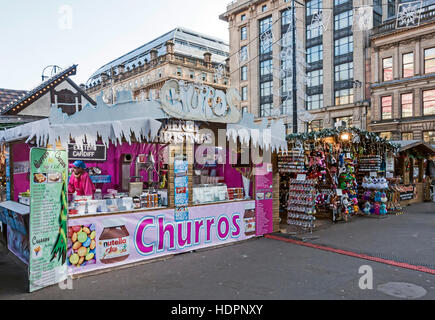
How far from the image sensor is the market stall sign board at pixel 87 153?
11445mm

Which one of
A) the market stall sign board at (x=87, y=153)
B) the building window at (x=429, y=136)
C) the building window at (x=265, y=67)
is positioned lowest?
the market stall sign board at (x=87, y=153)

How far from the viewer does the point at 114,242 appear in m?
6.38

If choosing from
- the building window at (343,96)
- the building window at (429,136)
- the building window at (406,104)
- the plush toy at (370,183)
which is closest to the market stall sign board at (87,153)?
the plush toy at (370,183)

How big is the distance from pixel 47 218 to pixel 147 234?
1994mm

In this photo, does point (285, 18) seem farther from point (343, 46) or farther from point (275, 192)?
point (275, 192)

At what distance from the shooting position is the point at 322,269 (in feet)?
20.4

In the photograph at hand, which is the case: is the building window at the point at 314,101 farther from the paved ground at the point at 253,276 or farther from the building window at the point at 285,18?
the paved ground at the point at 253,276

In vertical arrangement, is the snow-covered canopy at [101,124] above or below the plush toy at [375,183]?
above

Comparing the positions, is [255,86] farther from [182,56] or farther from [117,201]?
[117,201]

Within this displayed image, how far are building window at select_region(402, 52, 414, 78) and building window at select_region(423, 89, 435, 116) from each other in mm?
2237

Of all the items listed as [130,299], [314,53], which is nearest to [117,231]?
[130,299]

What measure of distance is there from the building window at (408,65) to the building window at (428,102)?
2237mm

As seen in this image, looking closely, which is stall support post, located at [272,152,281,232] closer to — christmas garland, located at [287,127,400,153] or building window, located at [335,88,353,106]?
christmas garland, located at [287,127,400,153]

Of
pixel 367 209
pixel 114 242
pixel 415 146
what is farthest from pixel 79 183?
pixel 415 146
